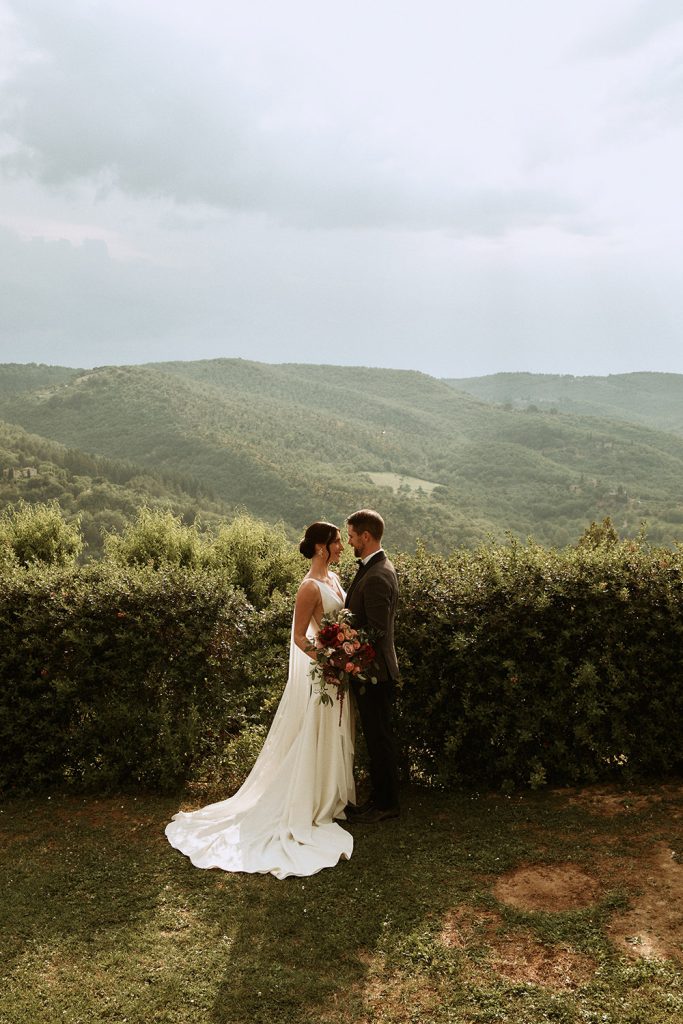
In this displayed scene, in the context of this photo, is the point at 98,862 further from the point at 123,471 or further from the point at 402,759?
the point at 123,471

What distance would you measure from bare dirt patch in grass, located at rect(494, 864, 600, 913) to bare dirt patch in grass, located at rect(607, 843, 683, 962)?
10.8 inches

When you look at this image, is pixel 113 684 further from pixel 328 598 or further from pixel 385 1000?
pixel 385 1000

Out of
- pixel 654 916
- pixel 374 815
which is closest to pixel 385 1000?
pixel 654 916

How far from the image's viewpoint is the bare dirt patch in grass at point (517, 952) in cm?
423

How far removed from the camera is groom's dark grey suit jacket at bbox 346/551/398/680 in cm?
599

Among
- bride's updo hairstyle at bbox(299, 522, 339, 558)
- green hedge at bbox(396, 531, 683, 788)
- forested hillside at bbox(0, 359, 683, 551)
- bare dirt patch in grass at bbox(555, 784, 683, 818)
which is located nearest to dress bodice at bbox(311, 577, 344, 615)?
bride's updo hairstyle at bbox(299, 522, 339, 558)

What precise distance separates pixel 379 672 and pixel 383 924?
1.81 m

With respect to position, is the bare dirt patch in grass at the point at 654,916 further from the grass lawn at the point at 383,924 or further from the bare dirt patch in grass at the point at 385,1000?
the bare dirt patch in grass at the point at 385,1000

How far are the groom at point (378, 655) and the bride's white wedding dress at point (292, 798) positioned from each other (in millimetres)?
161

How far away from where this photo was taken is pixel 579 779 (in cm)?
666

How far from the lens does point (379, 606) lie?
6000 millimetres

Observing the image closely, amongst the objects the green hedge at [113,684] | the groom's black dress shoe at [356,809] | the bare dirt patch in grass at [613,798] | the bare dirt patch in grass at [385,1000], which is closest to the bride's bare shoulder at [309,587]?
the green hedge at [113,684]

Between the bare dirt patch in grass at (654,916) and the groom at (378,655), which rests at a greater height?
the groom at (378,655)

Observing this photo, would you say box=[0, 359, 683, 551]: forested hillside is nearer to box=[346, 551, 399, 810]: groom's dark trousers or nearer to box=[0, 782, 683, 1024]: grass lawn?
box=[346, 551, 399, 810]: groom's dark trousers
